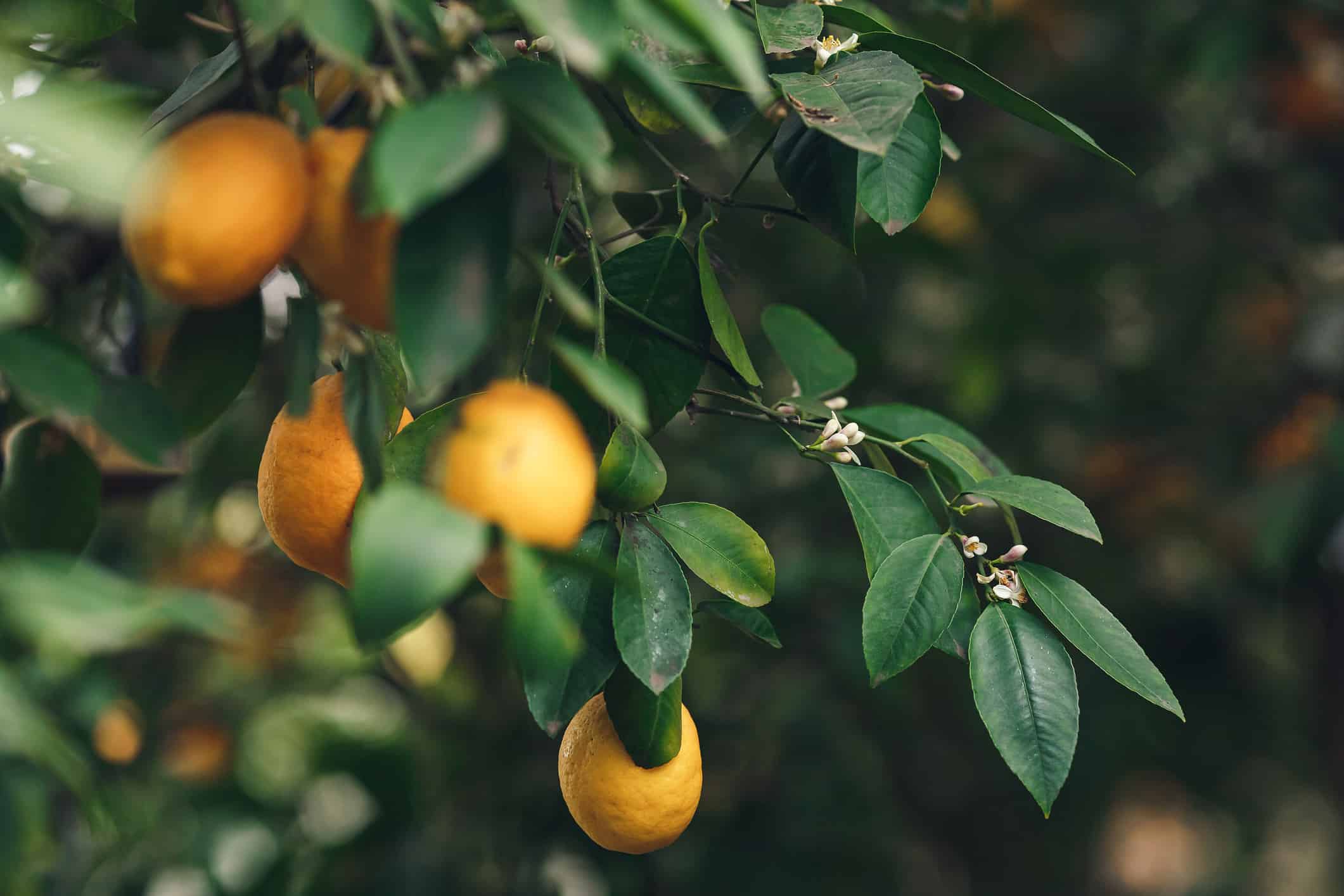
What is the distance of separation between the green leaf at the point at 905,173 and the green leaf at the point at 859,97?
0.03 meters

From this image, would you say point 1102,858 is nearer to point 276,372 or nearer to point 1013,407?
point 1013,407

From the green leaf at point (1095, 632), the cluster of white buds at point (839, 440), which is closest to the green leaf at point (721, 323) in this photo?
the cluster of white buds at point (839, 440)

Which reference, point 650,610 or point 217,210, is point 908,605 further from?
point 217,210

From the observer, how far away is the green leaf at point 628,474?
451 millimetres

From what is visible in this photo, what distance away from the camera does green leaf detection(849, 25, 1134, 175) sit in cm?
50

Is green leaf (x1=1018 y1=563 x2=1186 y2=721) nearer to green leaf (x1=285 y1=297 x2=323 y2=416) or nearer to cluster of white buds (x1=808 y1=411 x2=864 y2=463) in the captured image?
cluster of white buds (x1=808 y1=411 x2=864 y2=463)

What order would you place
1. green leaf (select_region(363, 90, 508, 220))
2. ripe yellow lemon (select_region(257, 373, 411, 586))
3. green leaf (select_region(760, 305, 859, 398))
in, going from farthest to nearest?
1. green leaf (select_region(760, 305, 859, 398))
2. ripe yellow lemon (select_region(257, 373, 411, 586))
3. green leaf (select_region(363, 90, 508, 220))

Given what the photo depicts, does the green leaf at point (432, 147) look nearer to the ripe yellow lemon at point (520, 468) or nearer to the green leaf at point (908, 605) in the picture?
the ripe yellow lemon at point (520, 468)

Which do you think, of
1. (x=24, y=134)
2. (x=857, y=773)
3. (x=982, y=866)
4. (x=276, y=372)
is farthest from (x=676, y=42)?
(x=982, y=866)

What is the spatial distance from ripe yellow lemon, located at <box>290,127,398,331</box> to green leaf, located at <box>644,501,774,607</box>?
182mm

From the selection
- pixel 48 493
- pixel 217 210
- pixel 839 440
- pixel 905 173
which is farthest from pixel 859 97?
pixel 48 493

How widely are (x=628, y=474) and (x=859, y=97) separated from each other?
0.19 m

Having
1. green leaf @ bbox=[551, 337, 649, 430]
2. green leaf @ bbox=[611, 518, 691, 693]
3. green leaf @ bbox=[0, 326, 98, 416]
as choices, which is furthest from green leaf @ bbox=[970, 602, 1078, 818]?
green leaf @ bbox=[0, 326, 98, 416]

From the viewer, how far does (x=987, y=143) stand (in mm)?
1653
